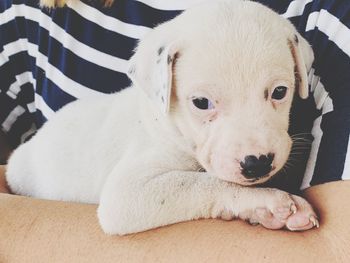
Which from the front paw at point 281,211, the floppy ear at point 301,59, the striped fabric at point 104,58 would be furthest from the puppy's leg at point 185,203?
the floppy ear at point 301,59

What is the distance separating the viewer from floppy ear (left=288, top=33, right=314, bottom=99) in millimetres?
1341

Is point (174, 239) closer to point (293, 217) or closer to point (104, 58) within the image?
point (293, 217)

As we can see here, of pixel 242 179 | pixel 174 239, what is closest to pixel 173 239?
pixel 174 239

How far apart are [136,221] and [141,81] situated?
30cm

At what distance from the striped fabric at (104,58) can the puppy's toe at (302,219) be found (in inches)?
3.2

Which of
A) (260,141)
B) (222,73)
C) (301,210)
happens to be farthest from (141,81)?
(301,210)

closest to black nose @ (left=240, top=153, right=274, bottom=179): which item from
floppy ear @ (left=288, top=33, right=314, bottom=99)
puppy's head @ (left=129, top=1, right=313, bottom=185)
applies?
puppy's head @ (left=129, top=1, right=313, bottom=185)

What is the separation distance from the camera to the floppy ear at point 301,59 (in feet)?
4.40

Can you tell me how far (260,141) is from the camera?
121 centimetres

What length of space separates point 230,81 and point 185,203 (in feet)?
0.89

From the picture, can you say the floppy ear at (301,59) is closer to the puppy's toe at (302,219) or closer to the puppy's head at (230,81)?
the puppy's head at (230,81)

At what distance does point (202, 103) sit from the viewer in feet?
4.25

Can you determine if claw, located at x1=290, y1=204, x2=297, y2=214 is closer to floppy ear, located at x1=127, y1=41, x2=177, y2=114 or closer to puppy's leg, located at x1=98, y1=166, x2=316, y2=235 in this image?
puppy's leg, located at x1=98, y1=166, x2=316, y2=235

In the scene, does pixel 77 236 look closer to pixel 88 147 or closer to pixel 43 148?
pixel 88 147
